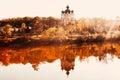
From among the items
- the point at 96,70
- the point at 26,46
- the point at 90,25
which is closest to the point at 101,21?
the point at 90,25

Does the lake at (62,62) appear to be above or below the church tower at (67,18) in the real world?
below

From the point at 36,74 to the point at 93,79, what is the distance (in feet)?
2.19

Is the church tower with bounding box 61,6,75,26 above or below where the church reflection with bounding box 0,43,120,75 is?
above

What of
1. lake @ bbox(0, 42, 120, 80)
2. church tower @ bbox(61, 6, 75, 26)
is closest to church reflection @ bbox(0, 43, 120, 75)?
lake @ bbox(0, 42, 120, 80)

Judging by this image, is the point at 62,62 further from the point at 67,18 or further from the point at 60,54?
the point at 67,18

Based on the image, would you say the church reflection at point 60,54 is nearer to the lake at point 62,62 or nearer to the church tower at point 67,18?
the lake at point 62,62

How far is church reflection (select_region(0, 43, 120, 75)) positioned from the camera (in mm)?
3062

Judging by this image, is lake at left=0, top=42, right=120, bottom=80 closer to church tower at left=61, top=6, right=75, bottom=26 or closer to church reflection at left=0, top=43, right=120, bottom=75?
church reflection at left=0, top=43, right=120, bottom=75

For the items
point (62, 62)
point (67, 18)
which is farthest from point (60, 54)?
point (67, 18)

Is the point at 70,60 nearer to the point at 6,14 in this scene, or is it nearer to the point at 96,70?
the point at 96,70

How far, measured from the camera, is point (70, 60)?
3.12 meters

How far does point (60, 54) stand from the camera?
310 cm

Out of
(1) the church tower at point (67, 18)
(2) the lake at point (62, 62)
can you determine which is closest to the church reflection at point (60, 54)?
(2) the lake at point (62, 62)

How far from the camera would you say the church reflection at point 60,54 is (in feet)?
10.0
